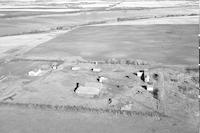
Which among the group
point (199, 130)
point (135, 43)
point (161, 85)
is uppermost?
point (135, 43)

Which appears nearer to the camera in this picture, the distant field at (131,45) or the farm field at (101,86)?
the farm field at (101,86)

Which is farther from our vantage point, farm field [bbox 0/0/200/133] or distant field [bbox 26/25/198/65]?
distant field [bbox 26/25/198/65]

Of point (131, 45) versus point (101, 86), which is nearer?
point (101, 86)

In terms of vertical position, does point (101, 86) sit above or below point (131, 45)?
below

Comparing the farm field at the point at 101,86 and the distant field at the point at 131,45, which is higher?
the distant field at the point at 131,45

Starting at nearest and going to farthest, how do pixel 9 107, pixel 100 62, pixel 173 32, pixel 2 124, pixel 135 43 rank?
pixel 2 124 → pixel 9 107 → pixel 100 62 → pixel 135 43 → pixel 173 32

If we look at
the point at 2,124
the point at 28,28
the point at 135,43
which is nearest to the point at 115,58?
the point at 135,43

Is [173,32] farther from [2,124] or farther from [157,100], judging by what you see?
[2,124]

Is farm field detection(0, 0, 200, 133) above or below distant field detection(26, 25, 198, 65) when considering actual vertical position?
below
